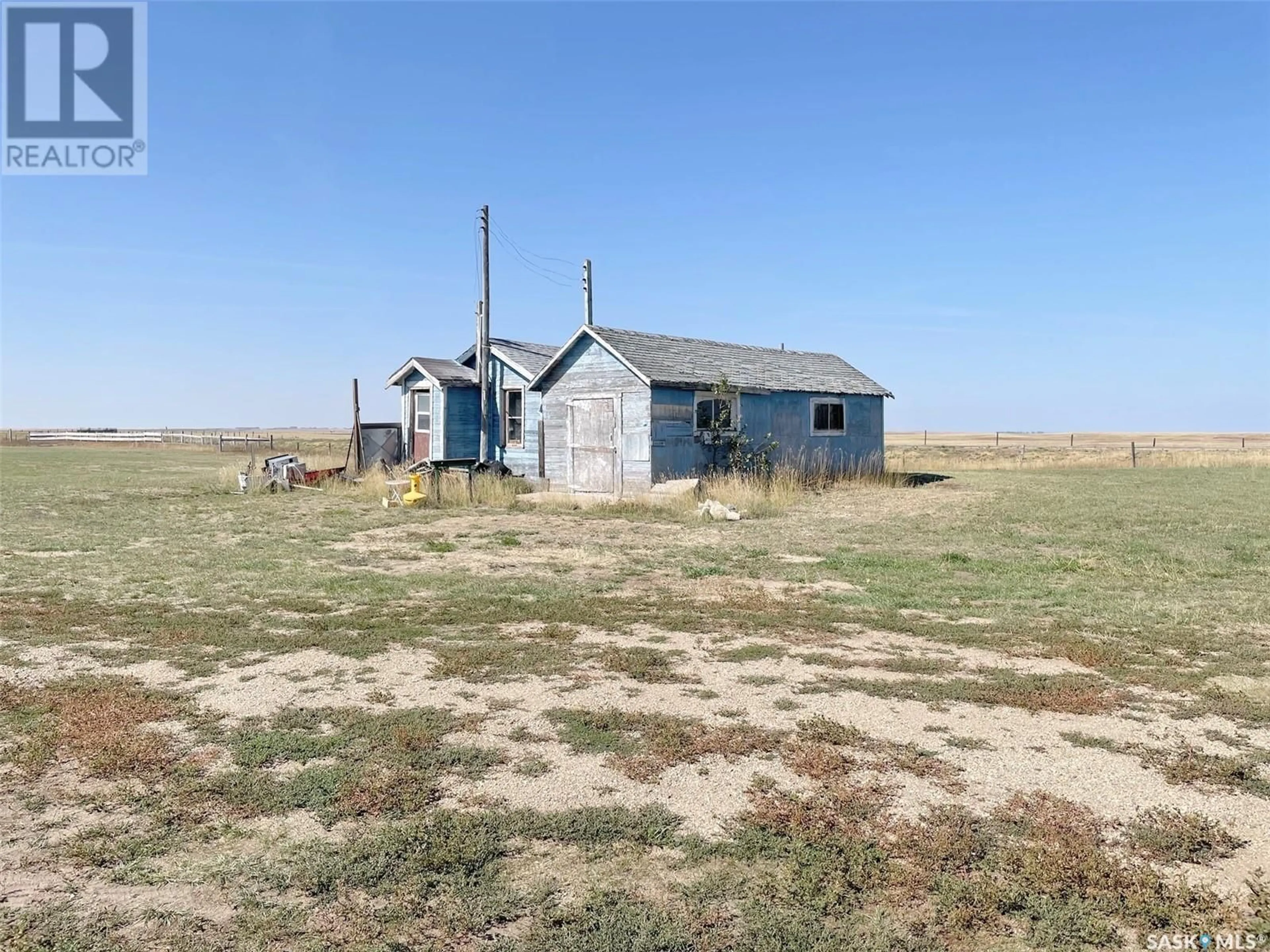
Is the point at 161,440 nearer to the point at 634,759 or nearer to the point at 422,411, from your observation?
the point at 422,411

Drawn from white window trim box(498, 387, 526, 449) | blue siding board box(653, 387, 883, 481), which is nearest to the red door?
white window trim box(498, 387, 526, 449)

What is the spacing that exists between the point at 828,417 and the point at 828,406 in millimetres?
358

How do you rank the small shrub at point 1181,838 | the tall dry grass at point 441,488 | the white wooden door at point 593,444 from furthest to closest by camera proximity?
the white wooden door at point 593,444
the tall dry grass at point 441,488
the small shrub at point 1181,838

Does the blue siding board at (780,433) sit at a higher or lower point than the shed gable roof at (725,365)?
lower

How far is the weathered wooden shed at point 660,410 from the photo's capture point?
21.2 metres

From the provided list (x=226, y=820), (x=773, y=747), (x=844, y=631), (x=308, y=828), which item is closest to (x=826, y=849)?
(x=773, y=747)

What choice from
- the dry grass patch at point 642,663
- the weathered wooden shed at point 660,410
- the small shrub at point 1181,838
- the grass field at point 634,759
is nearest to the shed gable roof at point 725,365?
the weathered wooden shed at point 660,410

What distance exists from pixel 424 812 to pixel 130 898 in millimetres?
1234

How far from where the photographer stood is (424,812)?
168 inches

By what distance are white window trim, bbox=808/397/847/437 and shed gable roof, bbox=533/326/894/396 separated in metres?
0.24

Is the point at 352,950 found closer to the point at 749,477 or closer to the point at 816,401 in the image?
the point at 749,477

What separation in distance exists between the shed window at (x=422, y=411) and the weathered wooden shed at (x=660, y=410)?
4808mm

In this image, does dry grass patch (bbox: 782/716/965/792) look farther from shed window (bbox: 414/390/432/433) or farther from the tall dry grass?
shed window (bbox: 414/390/432/433)

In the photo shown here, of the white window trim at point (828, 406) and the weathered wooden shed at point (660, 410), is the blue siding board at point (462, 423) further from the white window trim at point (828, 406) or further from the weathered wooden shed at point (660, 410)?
the white window trim at point (828, 406)
